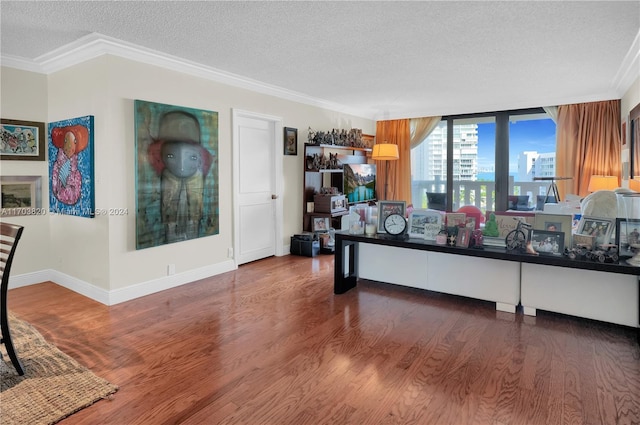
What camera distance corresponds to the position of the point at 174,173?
4199 mm

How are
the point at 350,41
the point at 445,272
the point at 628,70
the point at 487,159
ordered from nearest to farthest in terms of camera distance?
the point at 350,41 < the point at 445,272 < the point at 628,70 < the point at 487,159

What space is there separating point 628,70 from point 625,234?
2.65 meters

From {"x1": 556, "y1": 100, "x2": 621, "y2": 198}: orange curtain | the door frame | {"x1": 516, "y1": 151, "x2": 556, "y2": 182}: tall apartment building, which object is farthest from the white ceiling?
{"x1": 516, "y1": 151, "x2": 556, "y2": 182}: tall apartment building

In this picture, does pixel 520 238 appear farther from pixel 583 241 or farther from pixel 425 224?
pixel 425 224

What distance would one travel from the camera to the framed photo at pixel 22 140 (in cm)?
411

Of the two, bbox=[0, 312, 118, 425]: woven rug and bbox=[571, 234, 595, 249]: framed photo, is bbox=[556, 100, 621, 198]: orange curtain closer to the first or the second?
bbox=[571, 234, 595, 249]: framed photo

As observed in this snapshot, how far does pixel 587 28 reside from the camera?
3.32 m

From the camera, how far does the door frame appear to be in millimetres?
5031

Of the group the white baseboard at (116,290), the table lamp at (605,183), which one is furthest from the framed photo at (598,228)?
the white baseboard at (116,290)

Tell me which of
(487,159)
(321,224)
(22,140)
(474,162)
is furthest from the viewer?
(474,162)

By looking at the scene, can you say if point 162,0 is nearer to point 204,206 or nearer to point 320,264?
point 204,206

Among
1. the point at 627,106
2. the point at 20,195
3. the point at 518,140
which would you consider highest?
the point at 627,106

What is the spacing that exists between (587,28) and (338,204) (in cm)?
392

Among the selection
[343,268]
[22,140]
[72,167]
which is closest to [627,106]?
[343,268]
